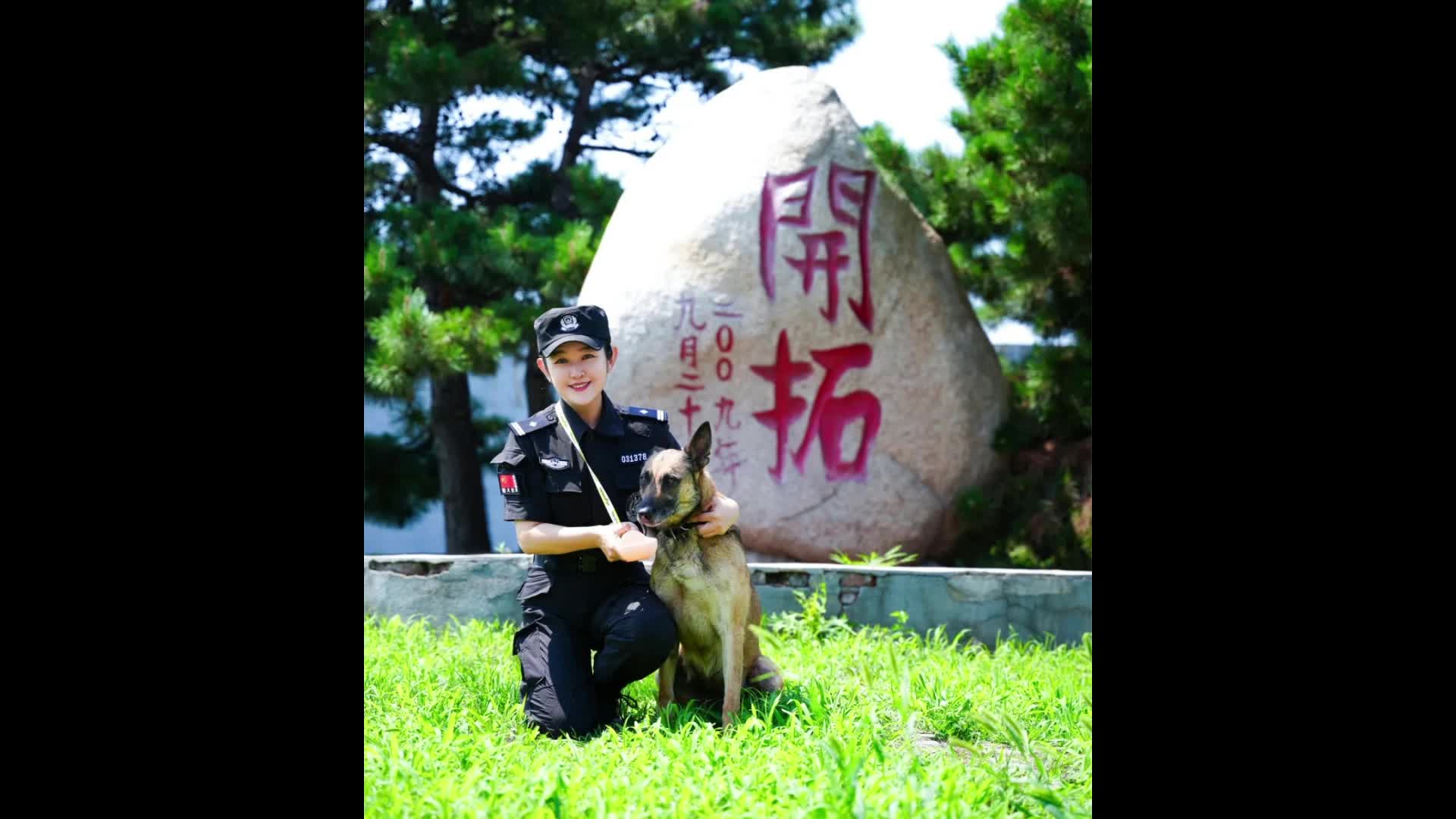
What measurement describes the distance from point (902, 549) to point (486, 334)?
2994 mm

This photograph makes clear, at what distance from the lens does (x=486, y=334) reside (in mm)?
7516

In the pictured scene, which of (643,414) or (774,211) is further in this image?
(774,211)

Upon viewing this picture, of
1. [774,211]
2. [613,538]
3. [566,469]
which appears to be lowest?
[613,538]

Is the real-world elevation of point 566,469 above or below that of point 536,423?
below

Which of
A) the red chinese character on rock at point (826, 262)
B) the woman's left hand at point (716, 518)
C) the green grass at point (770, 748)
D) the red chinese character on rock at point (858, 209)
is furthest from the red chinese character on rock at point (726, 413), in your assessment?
the woman's left hand at point (716, 518)

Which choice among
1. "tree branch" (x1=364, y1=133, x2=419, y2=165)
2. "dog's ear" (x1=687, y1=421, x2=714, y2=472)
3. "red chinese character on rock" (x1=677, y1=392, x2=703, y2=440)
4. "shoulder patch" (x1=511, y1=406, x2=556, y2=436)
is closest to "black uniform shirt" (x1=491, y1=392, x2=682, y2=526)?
"shoulder patch" (x1=511, y1=406, x2=556, y2=436)

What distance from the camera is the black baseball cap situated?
322cm

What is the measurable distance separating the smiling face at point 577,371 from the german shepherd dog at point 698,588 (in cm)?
28

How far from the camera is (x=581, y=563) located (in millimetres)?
3381

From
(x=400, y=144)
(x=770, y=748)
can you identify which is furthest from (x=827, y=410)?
(x=400, y=144)

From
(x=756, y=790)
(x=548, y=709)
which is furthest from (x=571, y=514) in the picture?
(x=756, y=790)

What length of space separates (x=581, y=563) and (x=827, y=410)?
3410 millimetres

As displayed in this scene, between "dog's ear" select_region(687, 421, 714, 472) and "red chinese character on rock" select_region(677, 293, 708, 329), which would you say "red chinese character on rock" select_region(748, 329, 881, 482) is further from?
"dog's ear" select_region(687, 421, 714, 472)

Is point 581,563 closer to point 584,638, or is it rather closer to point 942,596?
point 584,638
